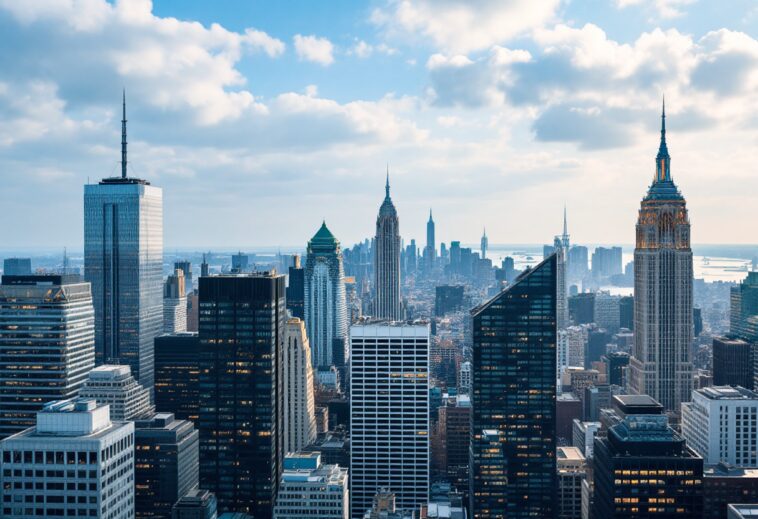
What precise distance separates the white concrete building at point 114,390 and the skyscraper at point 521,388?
7906 cm

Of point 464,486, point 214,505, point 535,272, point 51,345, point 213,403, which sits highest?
point 535,272

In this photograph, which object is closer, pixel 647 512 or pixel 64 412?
pixel 64 412

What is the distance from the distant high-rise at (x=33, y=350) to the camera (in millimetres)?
160375

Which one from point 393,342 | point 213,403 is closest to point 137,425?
point 213,403

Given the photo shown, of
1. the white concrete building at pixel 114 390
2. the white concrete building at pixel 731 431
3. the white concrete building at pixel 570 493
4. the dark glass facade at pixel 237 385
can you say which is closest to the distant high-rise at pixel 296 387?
the white concrete building at pixel 114 390

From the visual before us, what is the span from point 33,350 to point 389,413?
7572 centimetres

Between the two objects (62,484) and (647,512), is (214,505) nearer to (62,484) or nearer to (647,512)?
(62,484)

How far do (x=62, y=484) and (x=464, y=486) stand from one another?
120 m

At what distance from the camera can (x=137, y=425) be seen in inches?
6353

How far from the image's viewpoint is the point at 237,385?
149125 millimetres

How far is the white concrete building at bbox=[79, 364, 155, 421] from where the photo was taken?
17193 cm

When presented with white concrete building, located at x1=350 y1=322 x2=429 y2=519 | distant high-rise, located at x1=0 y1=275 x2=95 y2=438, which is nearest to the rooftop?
white concrete building, located at x1=350 y1=322 x2=429 y2=519

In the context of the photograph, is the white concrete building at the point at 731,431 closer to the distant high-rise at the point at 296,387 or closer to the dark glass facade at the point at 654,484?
the dark glass facade at the point at 654,484

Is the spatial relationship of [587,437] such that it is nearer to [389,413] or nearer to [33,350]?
[389,413]
